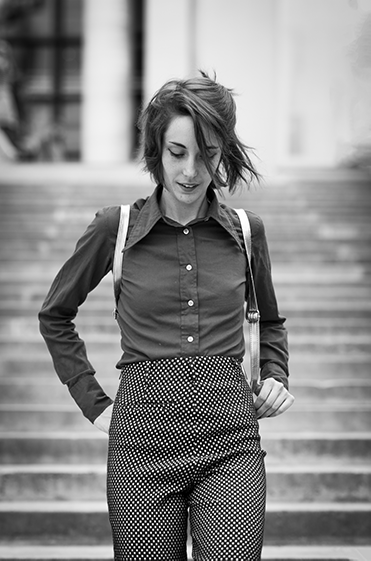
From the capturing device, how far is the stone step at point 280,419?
460 cm

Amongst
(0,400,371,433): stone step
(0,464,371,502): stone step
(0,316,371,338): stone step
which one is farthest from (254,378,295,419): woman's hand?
(0,316,371,338): stone step

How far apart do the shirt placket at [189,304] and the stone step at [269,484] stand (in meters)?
2.36

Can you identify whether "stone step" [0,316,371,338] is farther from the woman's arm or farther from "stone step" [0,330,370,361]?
the woman's arm

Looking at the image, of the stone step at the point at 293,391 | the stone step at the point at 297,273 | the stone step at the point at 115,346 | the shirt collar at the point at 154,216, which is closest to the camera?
the shirt collar at the point at 154,216

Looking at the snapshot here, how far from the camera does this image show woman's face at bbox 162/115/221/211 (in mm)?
1870

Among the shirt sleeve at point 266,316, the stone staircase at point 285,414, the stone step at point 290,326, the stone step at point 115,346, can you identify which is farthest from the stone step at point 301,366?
the shirt sleeve at point 266,316

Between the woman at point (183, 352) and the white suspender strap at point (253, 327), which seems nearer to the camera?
the woman at point (183, 352)

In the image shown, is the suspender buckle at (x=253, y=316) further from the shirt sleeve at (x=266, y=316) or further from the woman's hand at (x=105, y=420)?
the woman's hand at (x=105, y=420)

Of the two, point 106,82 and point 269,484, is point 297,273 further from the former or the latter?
point 106,82

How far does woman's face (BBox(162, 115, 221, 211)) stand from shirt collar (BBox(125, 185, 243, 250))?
6 centimetres

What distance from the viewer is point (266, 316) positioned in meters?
2.17

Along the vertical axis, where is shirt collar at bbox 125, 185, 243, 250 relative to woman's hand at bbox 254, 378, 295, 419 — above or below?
above

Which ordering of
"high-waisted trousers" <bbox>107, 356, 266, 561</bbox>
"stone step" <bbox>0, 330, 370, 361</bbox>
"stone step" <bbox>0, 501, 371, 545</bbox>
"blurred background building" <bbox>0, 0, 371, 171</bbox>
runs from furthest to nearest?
"blurred background building" <bbox>0, 0, 371, 171</bbox> → "stone step" <bbox>0, 330, 370, 361</bbox> → "stone step" <bbox>0, 501, 371, 545</bbox> → "high-waisted trousers" <bbox>107, 356, 266, 561</bbox>

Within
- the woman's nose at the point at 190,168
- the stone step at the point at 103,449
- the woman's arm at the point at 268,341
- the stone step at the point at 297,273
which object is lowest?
the stone step at the point at 103,449
